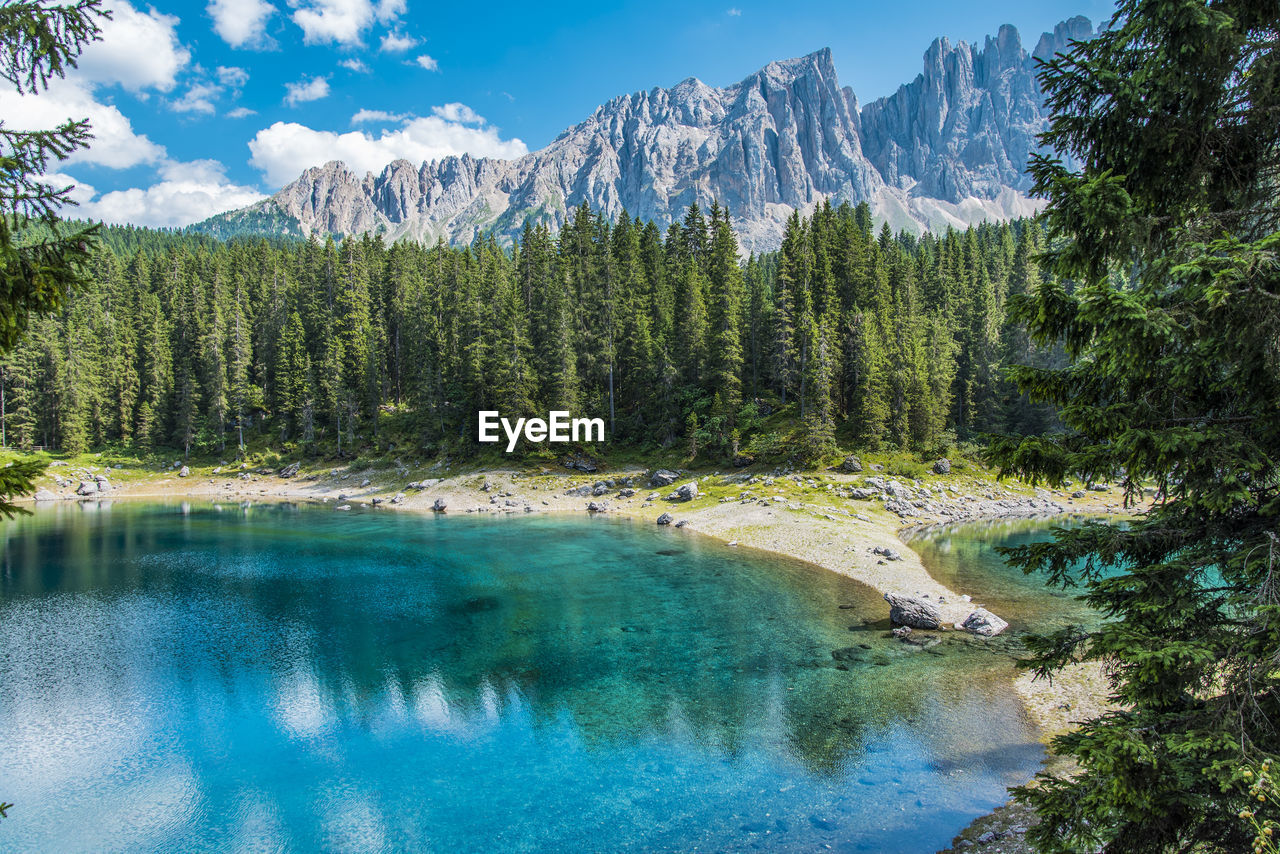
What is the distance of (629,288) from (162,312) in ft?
249

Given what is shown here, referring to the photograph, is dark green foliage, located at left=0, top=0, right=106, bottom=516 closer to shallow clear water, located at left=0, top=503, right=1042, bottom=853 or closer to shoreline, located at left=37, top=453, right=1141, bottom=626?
shallow clear water, located at left=0, top=503, right=1042, bottom=853

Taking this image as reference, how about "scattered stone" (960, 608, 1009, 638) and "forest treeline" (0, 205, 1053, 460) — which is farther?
"forest treeline" (0, 205, 1053, 460)

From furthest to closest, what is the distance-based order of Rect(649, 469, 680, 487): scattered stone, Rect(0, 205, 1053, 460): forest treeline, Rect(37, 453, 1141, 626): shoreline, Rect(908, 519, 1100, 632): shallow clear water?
Rect(0, 205, 1053, 460): forest treeline < Rect(649, 469, 680, 487): scattered stone < Rect(37, 453, 1141, 626): shoreline < Rect(908, 519, 1100, 632): shallow clear water

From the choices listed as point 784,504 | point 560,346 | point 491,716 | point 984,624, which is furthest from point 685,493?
point 491,716

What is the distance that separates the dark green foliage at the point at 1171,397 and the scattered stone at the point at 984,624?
19.0 metres

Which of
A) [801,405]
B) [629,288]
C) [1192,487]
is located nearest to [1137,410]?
[1192,487]

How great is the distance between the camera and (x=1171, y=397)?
764 cm

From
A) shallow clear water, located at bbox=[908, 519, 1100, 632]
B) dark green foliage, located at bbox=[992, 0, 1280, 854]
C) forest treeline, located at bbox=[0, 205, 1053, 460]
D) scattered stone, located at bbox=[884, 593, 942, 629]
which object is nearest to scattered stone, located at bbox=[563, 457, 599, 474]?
forest treeline, located at bbox=[0, 205, 1053, 460]

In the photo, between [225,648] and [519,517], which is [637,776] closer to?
[225,648]

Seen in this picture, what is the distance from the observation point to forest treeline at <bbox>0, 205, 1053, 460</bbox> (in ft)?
207

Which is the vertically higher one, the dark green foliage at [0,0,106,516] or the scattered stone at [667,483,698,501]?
the dark green foliage at [0,0,106,516]

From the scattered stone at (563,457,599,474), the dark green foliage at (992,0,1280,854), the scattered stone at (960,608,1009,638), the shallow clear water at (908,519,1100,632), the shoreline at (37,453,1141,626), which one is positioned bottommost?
the shallow clear water at (908,519,1100,632)

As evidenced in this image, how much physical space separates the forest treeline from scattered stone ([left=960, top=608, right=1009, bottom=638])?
3022 cm

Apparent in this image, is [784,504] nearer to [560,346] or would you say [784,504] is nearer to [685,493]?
[685,493]
